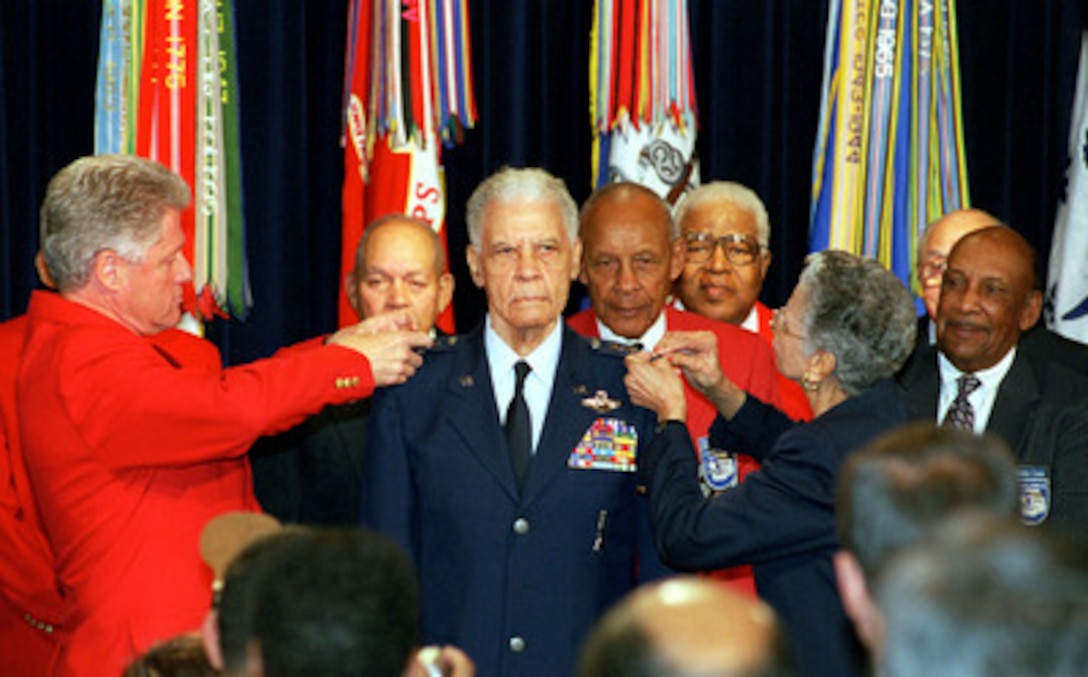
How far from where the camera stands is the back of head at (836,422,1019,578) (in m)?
1.84

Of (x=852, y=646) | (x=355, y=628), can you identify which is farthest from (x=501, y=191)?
(x=355, y=628)

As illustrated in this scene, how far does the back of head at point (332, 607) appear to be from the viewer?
61.1 inches

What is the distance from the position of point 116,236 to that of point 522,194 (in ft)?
2.58

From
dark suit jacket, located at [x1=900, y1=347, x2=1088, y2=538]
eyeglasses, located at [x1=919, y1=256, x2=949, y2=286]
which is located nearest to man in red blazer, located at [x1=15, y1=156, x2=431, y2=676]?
dark suit jacket, located at [x1=900, y1=347, x2=1088, y2=538]

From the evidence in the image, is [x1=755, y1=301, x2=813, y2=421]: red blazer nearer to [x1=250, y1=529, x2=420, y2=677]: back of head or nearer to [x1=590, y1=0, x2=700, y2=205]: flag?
[x1=590, y1=0, x2=700, y2=205]: flag

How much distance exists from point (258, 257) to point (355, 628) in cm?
376

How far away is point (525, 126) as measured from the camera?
5473 millimetres

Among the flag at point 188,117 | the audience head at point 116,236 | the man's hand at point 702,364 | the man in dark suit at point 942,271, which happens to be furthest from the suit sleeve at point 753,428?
the flag at point 188,117

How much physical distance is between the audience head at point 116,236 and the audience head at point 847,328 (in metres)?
1.20

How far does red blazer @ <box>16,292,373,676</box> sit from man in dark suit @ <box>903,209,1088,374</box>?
2.20 metres

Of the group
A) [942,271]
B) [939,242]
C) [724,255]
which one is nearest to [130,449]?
[724,255]

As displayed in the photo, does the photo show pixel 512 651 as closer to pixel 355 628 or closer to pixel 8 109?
pixel 355 628

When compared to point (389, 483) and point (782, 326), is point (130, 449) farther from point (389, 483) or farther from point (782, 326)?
point (782, 326)

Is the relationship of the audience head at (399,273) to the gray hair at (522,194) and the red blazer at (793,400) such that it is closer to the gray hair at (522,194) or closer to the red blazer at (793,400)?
the gray hair at (522,194)
